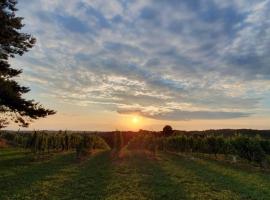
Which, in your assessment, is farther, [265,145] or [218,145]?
[218,145]

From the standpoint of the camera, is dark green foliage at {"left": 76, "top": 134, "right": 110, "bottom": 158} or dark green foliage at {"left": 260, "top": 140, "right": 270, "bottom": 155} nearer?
dark green foliage at {"left": 260, "top": 140, "right": 270, "bottom": 155}

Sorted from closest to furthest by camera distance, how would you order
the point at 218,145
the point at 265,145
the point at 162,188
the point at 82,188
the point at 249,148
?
the point at 82,188 < the point at 162,188 < the point at 265,145 < the point at 249,148 < the point at 218,145

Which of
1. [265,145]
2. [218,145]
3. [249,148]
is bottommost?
[249,148]

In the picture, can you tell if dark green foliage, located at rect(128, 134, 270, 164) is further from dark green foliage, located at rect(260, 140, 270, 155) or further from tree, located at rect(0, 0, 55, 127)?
tree, located at rect(0, 0, 55, 127)

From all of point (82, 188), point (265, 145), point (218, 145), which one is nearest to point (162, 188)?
point (82, 188)

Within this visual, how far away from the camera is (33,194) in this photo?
2108 cm

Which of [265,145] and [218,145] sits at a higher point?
[218,145]

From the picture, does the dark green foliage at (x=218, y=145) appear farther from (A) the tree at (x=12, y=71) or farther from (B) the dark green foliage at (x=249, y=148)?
(A) the tree at (x=12, y=71)

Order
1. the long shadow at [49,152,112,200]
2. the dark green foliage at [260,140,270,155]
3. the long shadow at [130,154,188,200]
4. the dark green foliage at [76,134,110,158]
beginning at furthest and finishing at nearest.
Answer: the dark green foliage at [76,134,110,158] < the dark green foliage at [260,140,270,155] < the long shadow at [130,154,188,200] < the long shadow at [49,152,112,200]

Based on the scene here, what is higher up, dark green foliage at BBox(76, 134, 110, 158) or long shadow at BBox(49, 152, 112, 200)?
dark green foliage at BBox(76, 134, 110, 158)

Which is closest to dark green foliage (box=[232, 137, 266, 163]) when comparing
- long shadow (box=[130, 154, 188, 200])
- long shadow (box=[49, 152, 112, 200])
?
long shadow (box=[130, 154, 188, 200])

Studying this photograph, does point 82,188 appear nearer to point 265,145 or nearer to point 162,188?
point 162,188

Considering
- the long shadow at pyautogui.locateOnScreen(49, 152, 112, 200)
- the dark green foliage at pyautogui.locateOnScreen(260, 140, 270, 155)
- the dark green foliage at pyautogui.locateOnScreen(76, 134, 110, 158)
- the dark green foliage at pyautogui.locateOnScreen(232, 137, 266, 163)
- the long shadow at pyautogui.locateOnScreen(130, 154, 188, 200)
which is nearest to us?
the long shadow at pyautogui.locateOnScreen(49, 152, 112, 200)

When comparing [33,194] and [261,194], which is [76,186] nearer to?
[33,194]
